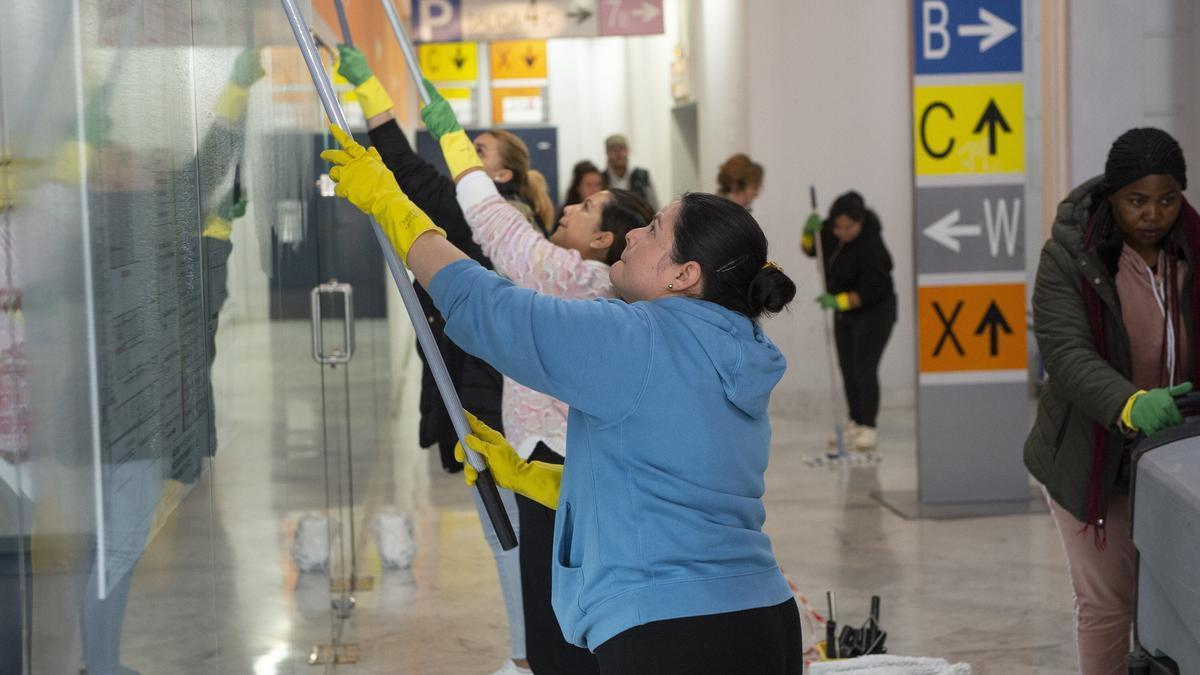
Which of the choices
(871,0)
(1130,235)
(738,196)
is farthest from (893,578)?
(871,0)

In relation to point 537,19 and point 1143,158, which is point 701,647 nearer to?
point 1143,158

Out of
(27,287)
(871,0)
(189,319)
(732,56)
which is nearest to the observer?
(27,287)

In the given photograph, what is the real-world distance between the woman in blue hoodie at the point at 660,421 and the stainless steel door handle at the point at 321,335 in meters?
2.01

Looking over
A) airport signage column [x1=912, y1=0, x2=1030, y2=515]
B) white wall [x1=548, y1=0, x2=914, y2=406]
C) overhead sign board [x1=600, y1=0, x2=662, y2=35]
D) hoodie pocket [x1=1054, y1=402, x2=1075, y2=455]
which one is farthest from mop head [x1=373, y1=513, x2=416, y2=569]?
overhead sign board [x1=600, y1=0, x2=662, y2=35]

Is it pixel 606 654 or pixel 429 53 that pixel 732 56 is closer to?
pixel 429 53

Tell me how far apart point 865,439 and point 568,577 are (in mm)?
5939

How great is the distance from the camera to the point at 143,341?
1938 millimetres

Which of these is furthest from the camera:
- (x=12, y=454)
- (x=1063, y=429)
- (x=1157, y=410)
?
(x=1063, y=429)

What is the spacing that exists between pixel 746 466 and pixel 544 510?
1.13 meters

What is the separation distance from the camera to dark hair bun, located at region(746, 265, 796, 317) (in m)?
1.94

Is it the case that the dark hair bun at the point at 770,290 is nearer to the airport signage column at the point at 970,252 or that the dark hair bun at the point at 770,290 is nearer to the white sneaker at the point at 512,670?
the white sneaker at the point at 512,670

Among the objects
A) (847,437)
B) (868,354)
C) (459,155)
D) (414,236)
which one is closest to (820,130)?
(868,354)

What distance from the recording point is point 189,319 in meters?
2.27

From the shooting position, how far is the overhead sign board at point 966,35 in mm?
5918
